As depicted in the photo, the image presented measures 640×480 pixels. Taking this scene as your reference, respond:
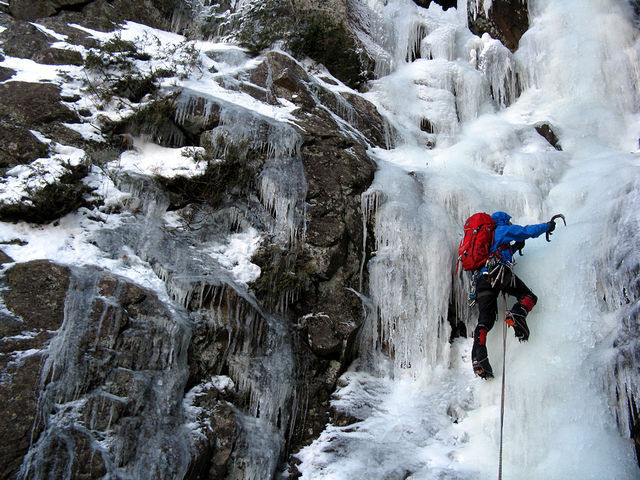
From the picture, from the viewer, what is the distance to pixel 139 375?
4.73 metres

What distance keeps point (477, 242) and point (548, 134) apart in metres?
5.09

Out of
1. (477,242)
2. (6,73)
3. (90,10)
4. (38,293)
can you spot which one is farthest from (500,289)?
(90,10)

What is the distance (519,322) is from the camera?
217 inches

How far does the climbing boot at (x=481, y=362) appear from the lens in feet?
18.2

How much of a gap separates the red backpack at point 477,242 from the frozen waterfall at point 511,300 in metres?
0.47

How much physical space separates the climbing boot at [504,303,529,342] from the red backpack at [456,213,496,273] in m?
0.76

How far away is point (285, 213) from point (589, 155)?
19.8 feet

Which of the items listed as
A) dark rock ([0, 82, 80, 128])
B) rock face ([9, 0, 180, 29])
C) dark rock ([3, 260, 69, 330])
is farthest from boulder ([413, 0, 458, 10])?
dark rock ([3, 260, 69, 330])

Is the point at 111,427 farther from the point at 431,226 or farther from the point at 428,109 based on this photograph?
the point at 428,109

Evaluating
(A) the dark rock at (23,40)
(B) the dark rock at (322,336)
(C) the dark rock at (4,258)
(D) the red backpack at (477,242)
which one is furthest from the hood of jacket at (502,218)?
(A) the dark rock at (23,40)

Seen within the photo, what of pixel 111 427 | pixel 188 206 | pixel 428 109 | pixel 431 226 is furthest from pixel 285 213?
pixel 428 109

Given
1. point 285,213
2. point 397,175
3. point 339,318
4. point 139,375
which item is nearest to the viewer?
point 139,375

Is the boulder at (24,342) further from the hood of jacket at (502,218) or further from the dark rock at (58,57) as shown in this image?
the hood of jacket at (502,218)

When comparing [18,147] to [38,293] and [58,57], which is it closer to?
[38,293]
